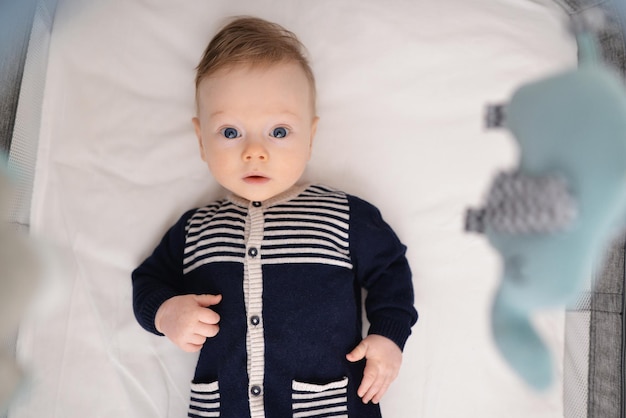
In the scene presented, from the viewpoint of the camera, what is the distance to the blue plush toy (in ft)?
1.32

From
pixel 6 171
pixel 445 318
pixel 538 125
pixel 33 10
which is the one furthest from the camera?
pixel 445 318

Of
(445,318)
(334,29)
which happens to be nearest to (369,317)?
(445,318)

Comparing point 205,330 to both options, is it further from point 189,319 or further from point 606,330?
point 606,330

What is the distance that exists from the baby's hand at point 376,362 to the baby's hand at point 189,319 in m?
0.20

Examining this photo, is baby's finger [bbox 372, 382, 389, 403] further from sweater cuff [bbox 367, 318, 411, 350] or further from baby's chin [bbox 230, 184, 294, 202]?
baby's chin [bbox 230, 184, 294, 202]

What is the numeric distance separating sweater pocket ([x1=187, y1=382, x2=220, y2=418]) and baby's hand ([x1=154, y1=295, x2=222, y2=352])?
2.2 inches

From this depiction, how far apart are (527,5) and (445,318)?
52 centimetres

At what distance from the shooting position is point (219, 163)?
2.77ft

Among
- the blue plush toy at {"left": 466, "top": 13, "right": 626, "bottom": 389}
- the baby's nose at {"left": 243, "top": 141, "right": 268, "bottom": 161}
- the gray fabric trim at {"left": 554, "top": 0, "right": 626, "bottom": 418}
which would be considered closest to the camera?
the blue plush toy at {"left": 466, "top": 13, "right": 626, "bottom": 389}

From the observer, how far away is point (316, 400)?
2.72 feet

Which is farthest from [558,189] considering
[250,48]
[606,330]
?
[250,48]

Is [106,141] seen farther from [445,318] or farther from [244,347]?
[445,318]

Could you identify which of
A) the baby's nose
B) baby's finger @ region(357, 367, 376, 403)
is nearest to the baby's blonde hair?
the baby's nose

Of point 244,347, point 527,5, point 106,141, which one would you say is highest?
point 527,5
